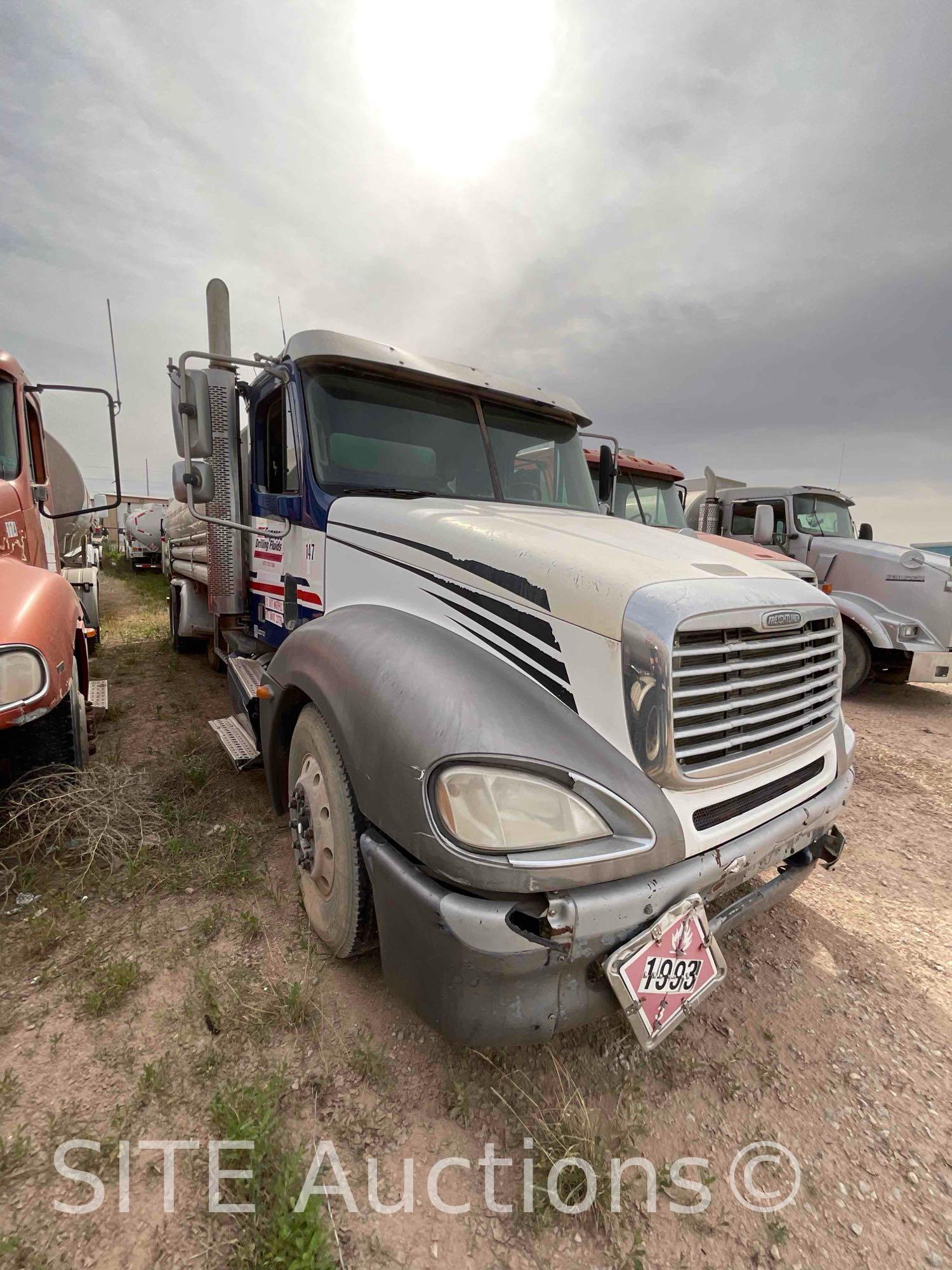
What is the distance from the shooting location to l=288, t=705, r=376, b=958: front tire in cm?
208

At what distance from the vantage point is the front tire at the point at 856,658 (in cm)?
687

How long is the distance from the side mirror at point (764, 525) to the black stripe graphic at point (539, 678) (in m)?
6.98

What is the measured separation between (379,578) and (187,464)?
60.1 inches

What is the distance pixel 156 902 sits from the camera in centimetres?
263

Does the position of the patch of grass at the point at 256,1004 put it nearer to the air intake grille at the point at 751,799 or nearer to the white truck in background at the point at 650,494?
the air intake grille at the point at 751,799

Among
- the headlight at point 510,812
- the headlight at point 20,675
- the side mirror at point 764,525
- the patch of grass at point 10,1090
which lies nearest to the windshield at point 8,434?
the headlight at point 20,675

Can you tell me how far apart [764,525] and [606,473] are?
4.07 metres

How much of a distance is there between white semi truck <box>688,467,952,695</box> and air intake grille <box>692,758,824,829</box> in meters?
4.49

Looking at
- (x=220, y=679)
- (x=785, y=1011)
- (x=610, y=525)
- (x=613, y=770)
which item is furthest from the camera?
(x=220, y=679)

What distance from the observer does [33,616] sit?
266 centimetres

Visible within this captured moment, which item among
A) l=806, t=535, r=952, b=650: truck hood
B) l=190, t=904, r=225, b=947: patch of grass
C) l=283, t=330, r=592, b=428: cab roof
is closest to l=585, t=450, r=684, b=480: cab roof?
l=806, t=535, r=952, b=650: truck hood

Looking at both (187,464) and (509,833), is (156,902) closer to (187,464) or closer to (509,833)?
(509,833)

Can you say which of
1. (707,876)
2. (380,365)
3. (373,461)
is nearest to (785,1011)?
(707,876)

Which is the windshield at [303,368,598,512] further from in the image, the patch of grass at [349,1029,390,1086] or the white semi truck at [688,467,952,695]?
the white semi truck at [688,467,952,695]
